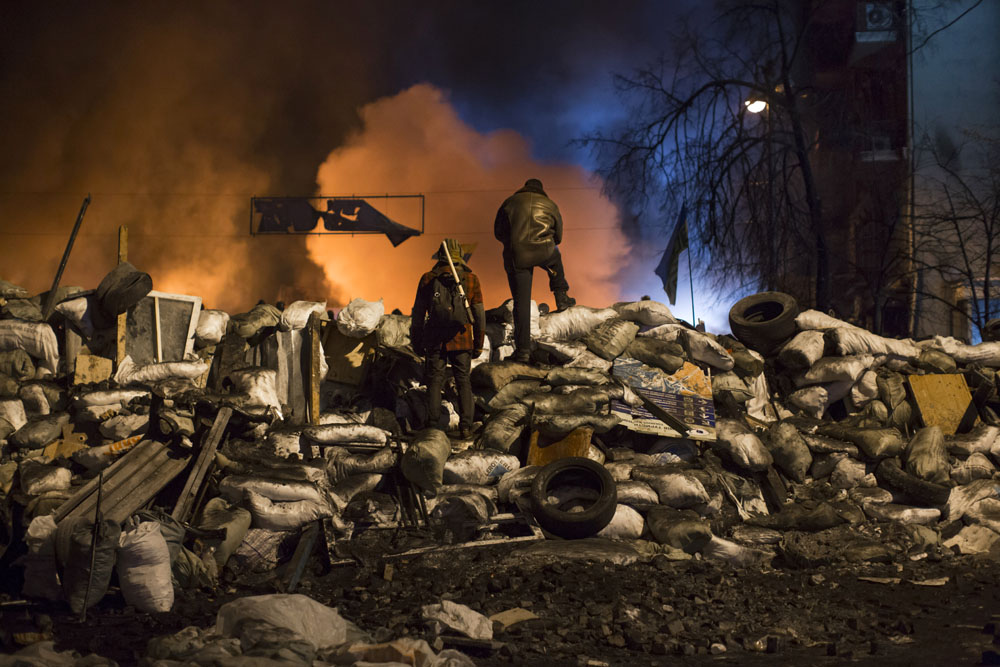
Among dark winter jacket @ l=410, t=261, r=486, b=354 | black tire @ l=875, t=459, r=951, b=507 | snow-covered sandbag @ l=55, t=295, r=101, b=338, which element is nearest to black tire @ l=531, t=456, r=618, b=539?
dark winter jacket @ l=410, t=261, r=486, b=354

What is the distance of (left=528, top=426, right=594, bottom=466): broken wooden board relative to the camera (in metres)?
5.84

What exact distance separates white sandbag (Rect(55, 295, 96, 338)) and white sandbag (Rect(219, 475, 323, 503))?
2470 mm

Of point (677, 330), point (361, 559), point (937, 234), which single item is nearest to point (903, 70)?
point (937, 234)

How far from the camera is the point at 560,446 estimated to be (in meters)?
5.89

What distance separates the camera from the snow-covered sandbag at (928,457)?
6004 millimetres

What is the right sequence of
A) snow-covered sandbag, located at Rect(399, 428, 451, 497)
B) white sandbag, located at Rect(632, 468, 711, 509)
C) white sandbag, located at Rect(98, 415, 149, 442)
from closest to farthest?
snow-covered sandbag, located at Rect(399, 428, 451, 497) < white sandbag, located at Rect(632, 468, 711, 509) < white sandbag, located at Rect(98, 415, 149, 442)

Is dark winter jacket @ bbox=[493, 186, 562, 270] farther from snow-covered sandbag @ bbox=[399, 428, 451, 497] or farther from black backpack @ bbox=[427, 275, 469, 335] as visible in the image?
snow-covered sandbag @ bbox=[399, 428, 451, 497]

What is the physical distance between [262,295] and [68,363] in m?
16.9

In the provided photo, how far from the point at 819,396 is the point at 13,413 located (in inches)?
260

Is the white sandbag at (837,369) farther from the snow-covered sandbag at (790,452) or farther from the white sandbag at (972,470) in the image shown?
the white sandbag at (972,470)

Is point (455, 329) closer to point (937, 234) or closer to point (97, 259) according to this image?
point (937, 234)

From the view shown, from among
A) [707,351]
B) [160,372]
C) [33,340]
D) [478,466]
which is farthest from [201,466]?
[707,351]

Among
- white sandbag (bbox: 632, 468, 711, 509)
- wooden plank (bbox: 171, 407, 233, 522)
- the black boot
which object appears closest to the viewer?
wooden plank (bbox: 171, 407, 233, 522)

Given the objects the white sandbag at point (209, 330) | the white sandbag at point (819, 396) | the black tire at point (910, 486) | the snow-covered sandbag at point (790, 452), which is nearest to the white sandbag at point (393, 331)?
the white sandbag at point (209, 330)
